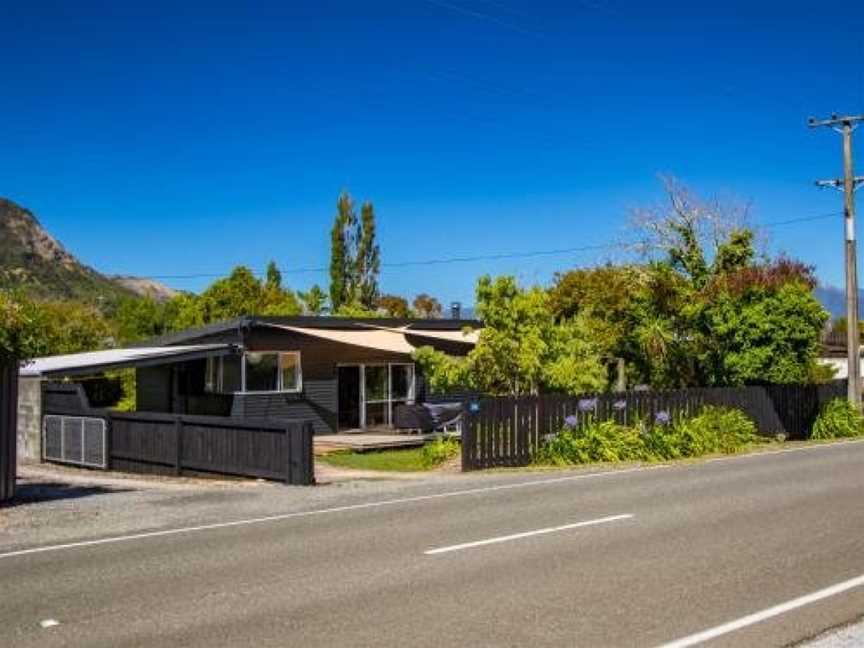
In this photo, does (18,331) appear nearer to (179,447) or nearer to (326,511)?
(326,511)

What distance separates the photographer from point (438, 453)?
773 inches

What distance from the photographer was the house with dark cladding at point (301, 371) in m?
27.6

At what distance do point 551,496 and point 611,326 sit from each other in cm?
1470

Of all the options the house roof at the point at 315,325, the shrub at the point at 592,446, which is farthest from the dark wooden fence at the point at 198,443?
the house roof at the point at 315,325

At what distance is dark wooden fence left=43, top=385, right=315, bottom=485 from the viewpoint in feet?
52.1

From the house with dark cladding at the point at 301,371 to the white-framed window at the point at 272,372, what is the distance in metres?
0.03

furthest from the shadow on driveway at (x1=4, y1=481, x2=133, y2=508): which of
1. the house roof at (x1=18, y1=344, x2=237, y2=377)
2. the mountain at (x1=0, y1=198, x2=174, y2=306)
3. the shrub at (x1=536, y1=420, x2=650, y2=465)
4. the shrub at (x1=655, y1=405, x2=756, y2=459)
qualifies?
the mountain at (x1=0, y1=198, x2=174, y2=306)

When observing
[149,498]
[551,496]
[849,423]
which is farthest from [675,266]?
[149,498]

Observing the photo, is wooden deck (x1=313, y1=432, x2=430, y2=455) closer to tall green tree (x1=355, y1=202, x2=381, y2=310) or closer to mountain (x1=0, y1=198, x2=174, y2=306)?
tall green tree (x1=355, y1=202, x2=381, y2=310)

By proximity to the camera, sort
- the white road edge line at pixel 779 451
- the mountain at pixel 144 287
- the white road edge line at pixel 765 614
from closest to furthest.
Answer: the white road edge line at pixel 765 614, the white road edge line at pixel 779 451, the mountain at pixel 144 287

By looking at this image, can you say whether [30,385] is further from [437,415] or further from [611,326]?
[611,326]

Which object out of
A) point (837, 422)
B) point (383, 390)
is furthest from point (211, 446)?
point (837, 422)

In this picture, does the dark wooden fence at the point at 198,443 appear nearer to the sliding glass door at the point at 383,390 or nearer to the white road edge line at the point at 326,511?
the white road edge line at the point at 326,511

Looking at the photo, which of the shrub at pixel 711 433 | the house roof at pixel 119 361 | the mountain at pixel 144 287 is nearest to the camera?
the shrub at pixel 711 433
